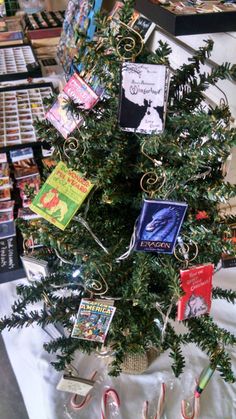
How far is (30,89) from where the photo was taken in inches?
76.5

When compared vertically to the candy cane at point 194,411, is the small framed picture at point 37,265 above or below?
above

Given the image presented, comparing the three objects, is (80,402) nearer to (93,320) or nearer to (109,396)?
(109,396)

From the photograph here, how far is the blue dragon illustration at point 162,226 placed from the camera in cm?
58

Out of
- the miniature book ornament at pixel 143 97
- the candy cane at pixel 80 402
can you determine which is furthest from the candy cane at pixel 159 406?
the miniature book ornament at pixel 143 97

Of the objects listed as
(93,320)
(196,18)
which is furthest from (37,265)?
(196,18)

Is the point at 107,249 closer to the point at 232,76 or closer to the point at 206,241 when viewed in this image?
the point at 206,241

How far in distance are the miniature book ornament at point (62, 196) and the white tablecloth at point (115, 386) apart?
1.48ft

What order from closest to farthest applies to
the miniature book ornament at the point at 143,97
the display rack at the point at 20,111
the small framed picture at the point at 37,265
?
the miniature book ornament at the point at 143,97, the small framed picture at the point at 37,265, the display rack at the point at 20,111

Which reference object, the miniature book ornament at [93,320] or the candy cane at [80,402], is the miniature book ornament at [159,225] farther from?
the candy cane at [80,402]

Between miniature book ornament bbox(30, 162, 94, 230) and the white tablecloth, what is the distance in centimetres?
45

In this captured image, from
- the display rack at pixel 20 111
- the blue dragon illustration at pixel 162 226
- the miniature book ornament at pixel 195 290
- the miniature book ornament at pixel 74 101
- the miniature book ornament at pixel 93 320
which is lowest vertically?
the display rack at pixel 20 111

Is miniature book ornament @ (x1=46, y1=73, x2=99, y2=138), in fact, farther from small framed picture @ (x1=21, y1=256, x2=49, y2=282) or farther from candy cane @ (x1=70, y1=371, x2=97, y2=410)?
candy cane @ (x1=70, y1=371, x2=97, y2=410)

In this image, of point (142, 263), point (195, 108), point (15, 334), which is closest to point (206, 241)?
point (142, 263)

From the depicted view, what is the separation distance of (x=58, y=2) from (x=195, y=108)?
3069 millimetres
